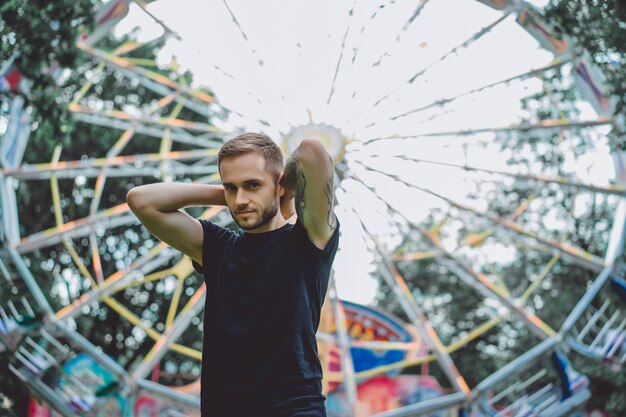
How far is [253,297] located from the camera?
97.3 inches

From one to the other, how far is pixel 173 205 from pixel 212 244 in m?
0.20

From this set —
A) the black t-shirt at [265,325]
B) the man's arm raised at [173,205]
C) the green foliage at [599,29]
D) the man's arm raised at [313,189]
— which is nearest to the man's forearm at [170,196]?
the man's arm raised at [173,205]

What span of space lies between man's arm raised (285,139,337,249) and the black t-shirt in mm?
40

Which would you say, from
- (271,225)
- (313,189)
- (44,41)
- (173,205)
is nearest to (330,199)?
(313,189)

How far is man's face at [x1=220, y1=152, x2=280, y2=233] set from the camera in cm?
250

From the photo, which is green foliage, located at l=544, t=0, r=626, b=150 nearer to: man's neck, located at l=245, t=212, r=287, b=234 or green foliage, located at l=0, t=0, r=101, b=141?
green foliage, located at l=0, t=0, r=101, b=141

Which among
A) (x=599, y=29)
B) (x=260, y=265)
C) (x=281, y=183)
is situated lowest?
(x=260, y=265)

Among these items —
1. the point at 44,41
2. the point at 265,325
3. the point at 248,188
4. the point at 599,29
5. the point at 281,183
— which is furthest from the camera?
the point at 44,41

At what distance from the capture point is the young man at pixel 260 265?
237 centimetres

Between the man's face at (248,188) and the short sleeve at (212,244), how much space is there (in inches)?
7.4

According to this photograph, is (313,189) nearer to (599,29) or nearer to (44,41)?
(599,29)

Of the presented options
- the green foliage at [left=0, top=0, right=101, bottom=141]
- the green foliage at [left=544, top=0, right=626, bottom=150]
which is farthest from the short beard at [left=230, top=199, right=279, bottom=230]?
the green foliage at [left=0, top=0, right=101, bottom=141]

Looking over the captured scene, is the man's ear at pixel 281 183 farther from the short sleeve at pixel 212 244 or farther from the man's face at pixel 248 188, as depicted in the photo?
the short sleeve at pixel 212 244

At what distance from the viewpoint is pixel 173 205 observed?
273 cm
